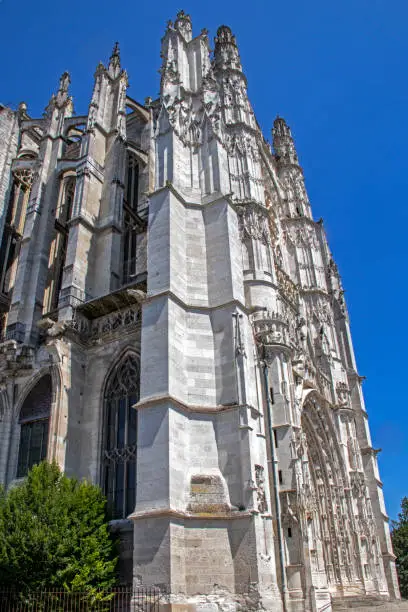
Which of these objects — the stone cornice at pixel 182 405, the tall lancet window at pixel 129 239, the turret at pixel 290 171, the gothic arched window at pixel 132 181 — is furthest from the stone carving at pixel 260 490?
the turret at pixel 290 171

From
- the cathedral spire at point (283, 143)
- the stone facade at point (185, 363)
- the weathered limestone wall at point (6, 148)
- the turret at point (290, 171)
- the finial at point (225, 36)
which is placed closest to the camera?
the stone facade at point (185, 363)

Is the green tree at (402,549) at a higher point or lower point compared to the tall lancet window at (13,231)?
lower

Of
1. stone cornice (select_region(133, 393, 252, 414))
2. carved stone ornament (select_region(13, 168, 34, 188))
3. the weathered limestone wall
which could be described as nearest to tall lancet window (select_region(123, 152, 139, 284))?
the weathered limestone wall

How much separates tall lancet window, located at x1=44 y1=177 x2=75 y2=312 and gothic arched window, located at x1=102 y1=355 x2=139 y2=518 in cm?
610

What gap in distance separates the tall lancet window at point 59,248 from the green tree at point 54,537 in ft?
29.6

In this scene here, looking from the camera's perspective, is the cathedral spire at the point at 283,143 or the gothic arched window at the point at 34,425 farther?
the cathedral spire at the point at 283,143

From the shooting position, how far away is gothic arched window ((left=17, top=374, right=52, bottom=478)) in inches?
605

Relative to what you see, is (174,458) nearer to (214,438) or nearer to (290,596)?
(214,438)

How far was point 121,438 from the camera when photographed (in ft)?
47.8

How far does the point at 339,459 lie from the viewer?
21.6 m

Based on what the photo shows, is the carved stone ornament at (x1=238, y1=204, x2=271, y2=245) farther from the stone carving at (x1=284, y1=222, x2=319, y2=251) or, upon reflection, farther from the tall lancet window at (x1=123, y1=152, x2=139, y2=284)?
the stone carving at (x1=284, y1=222, x2=319, y2=251)

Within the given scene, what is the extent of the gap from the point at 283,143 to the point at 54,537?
26780 mm

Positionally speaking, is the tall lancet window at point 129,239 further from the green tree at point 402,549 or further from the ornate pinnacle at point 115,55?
the green tree at point 402,549

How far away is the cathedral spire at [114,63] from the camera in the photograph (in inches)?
919
